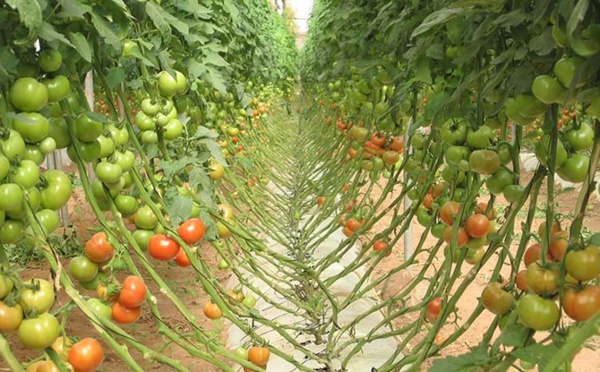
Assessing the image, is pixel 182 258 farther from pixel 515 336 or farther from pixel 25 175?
pixel 515 336

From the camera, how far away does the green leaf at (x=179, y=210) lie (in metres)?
1.69

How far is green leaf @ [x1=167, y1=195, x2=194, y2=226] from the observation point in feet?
5.55

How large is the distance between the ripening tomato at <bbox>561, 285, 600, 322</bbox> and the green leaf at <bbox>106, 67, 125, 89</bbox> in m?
1.22

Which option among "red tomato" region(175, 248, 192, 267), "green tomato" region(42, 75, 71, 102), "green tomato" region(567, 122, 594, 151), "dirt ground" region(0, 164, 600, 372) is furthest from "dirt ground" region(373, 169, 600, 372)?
"green tomato" region(42, 75, 71, 102)

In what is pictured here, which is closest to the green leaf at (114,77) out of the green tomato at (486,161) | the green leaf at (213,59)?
the green leaf at (213,59)

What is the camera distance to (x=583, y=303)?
873 mm

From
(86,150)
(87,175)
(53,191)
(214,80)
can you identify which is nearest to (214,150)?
(214,80)

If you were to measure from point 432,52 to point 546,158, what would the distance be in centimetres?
70

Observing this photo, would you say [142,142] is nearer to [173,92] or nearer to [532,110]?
[173,92]

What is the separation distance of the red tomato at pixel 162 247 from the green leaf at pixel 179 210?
63 millimetres

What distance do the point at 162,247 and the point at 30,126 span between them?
62 centimetres

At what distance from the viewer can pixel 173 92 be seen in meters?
1.85

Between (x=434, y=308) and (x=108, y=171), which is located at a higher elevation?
(x=434, y=308)

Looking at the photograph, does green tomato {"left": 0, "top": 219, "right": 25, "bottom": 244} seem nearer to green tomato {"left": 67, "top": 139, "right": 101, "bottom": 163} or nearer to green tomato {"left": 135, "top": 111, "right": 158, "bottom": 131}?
green tomato {"left": 67, "top": 139, "right": 101, "bottom": 163}
